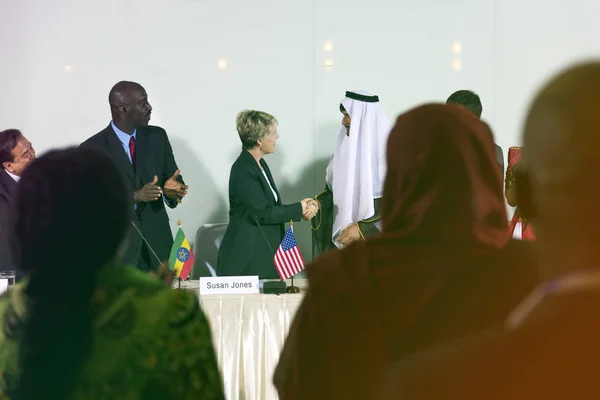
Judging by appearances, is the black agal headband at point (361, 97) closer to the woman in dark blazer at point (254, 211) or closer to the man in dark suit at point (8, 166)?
the woman in dark blazer at point (254, 211)

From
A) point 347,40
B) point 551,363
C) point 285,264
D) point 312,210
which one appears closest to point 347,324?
point 551,363

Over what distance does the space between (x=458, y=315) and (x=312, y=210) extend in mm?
2788

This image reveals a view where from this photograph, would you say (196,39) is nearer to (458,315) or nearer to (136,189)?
(136,189)

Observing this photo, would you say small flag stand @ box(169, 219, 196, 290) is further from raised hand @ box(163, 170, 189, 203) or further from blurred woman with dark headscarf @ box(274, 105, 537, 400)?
blurred woman with dark headscarf @ box(274, 105, 537, 400)

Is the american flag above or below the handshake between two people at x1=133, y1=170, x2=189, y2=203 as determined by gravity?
below

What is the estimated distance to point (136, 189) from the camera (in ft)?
12.1

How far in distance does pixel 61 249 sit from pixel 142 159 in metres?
2.76

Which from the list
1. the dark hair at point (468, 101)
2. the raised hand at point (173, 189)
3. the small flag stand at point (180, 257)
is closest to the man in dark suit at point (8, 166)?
the raised hand at point (173, 189)

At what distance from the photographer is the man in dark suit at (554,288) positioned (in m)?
0.71

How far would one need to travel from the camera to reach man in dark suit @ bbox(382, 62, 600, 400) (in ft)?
2.34

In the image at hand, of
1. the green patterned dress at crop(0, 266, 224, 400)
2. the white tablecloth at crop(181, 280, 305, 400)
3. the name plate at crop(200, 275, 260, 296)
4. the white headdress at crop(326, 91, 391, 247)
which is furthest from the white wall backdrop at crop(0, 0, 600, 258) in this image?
the green patterned dress at crop(0, 266, 224, 400)

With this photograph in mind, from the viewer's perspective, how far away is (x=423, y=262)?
3.23ft

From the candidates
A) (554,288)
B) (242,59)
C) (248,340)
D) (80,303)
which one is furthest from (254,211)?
(554,288)

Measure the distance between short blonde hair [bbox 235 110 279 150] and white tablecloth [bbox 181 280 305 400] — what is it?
3.37 feet
